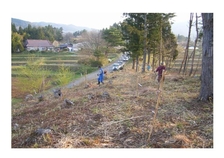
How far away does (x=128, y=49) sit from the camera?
50.1 feet

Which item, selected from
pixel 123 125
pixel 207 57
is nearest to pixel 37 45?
pixel 207 57

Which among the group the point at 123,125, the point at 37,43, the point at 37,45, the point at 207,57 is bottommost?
the point at 123,125

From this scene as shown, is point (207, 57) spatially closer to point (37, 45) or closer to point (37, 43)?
point (37, 45)

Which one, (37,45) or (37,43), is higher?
(37,43)

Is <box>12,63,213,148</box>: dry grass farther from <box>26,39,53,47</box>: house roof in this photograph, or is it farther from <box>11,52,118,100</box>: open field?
<box>26,39,53,47</box>: house roof

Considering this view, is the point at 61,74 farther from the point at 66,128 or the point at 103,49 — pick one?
the point at 66,128

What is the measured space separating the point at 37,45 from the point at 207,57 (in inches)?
1169

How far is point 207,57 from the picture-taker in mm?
4668

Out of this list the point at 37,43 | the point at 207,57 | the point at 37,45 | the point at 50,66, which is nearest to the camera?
the point at 207,57

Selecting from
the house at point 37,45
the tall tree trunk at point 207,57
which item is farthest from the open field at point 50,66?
the tall tree trunk at point 207,57

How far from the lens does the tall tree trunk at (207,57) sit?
14.8 feet

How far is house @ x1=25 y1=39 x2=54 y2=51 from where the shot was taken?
97.7ft

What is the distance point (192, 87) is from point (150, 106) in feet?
8.76

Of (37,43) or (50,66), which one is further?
(37,43)
